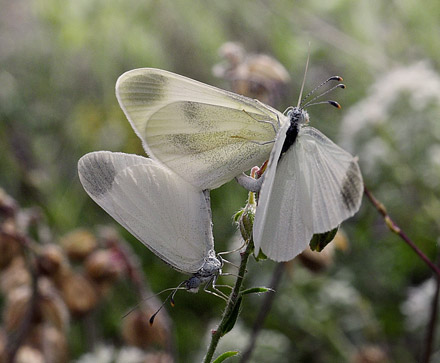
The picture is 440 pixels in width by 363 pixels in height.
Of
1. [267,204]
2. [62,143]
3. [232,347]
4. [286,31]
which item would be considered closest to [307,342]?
[232,347]

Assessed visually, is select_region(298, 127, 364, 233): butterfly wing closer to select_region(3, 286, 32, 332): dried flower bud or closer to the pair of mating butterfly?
the pair of mating butterfly

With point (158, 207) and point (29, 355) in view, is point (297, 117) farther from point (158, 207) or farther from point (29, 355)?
point (29, 355)

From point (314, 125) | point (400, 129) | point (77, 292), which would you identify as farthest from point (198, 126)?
point (314, 125)

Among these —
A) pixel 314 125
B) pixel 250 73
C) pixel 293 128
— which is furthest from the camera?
pixel 314 125

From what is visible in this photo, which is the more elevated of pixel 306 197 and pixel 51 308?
pixel 306 197

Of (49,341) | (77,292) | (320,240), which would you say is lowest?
(49,341)

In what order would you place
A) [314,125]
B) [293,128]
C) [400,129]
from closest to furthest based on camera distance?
[293,128] → [400,129] → [314,125]

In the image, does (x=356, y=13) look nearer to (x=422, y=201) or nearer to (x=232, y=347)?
(x=422, y=201)
